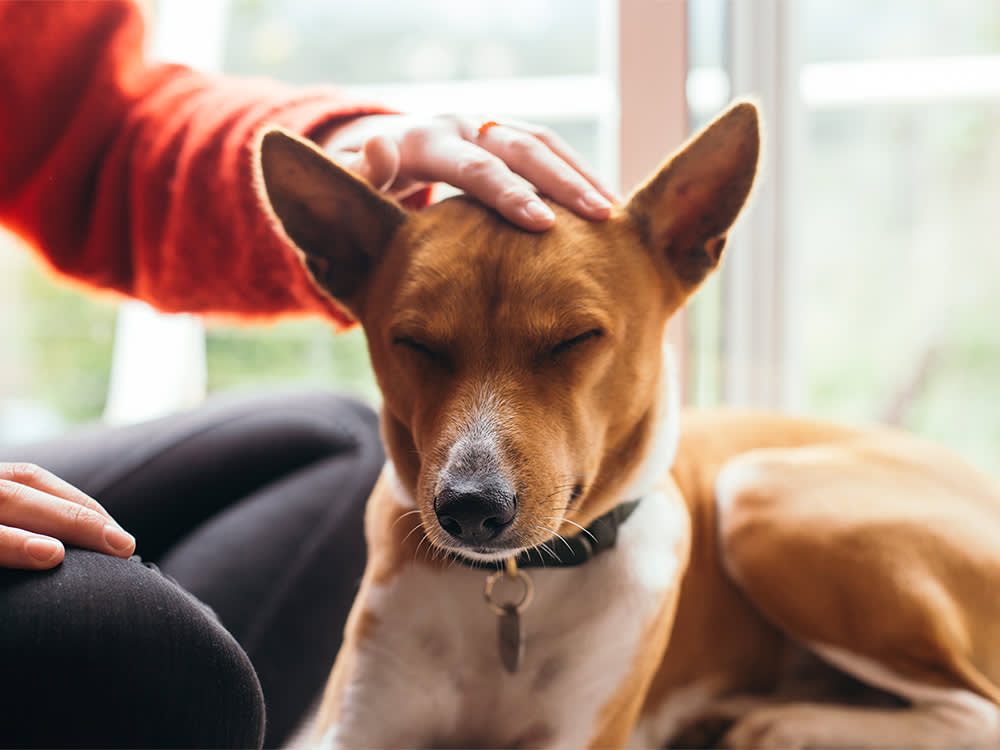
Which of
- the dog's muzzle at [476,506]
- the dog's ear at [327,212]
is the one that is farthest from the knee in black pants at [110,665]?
the dog's ear at [327,212]

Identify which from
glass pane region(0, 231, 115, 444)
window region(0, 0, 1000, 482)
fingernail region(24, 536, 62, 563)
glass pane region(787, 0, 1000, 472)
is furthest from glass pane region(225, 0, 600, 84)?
fingernail region(24, 536, 62, 563)

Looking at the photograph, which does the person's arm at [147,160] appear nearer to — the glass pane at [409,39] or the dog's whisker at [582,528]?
the glass pane at [409,39]

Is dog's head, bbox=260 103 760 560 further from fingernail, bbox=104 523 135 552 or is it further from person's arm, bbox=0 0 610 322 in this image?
fingernail, bbox=104 523 135 552

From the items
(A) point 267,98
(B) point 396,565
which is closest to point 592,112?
(A) point 267,98

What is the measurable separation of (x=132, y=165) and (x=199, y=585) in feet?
1.90

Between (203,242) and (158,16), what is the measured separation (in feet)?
1.12

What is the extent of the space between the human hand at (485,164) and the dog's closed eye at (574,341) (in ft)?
0.42

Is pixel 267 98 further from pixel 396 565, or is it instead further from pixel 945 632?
pixel 945 632

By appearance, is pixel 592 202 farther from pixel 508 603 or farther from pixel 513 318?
pixel 508 603

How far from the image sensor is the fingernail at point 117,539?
76 cm

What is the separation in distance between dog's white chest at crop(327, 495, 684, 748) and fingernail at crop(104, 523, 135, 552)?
342 mm

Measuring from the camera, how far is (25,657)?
2.05 feet

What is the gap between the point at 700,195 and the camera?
1.00 m

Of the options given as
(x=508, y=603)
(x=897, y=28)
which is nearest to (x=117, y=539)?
(x=508, y=603)
